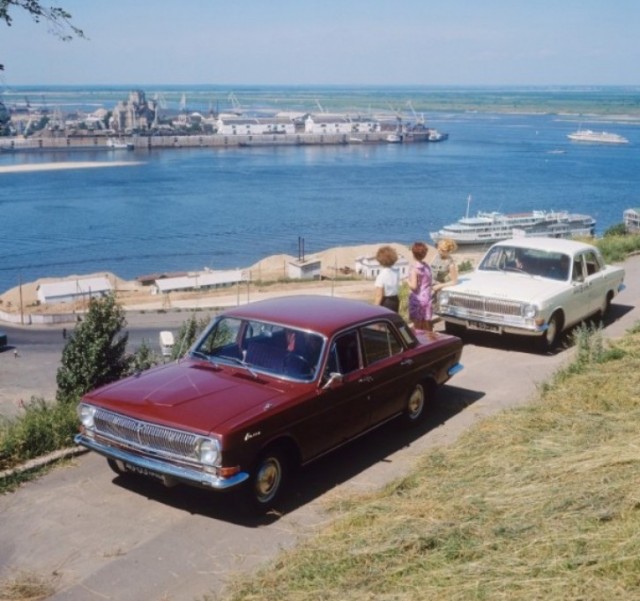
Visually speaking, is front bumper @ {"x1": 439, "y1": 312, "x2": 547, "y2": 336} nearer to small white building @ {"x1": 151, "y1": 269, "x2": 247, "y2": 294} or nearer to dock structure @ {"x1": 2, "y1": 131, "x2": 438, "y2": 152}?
small white building @ {"x1": 151, "y1": 269, "x2": 247, "y2": 294}

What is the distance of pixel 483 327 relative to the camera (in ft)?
32.3

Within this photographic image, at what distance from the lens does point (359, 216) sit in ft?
220

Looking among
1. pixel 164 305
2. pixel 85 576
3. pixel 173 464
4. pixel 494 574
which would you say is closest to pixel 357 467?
pixel 173 464

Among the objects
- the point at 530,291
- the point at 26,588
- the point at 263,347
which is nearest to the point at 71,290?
the point at 530,291

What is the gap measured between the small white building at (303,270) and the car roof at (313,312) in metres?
36.9

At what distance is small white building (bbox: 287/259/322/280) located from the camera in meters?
44.6

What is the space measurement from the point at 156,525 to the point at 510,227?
58.1 m

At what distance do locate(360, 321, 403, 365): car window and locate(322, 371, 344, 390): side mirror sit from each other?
53cm

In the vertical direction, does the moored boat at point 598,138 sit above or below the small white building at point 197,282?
above

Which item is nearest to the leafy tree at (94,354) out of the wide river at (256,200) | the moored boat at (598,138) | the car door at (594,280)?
the car door at (594,280)

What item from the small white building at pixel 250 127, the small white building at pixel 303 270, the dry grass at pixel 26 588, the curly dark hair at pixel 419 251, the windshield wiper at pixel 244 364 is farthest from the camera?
the small white building at pixel 250 127

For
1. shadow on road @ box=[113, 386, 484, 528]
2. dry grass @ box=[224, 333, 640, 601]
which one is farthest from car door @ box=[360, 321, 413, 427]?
dry grass @ box=[224, 333, 640, 601]

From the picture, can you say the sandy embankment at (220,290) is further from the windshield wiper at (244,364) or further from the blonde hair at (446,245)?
the windshield wiper at (244,364)

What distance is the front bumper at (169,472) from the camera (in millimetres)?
5055
